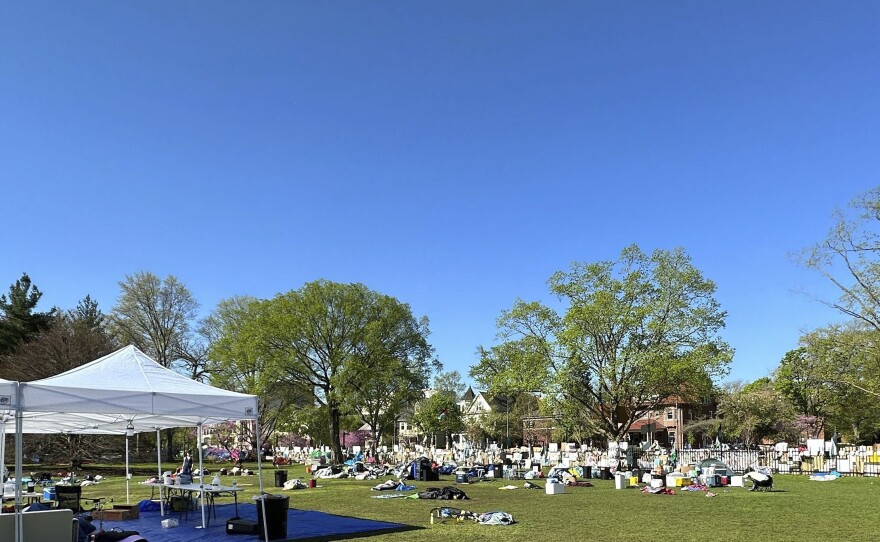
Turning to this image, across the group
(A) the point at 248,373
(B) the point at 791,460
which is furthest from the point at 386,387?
(B) the point at 791,460

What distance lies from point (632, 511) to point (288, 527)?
8.10m

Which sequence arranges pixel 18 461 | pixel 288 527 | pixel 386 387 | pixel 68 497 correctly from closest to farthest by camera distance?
1. pixel 18 461
2. pixel 288 527
3. pixel 68 497
4. pixel 386 387

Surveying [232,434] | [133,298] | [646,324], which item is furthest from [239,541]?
[232,434]

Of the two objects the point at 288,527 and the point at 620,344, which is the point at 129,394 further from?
the point at 620,344

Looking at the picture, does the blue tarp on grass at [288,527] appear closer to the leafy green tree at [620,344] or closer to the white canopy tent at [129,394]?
the white canopy tent at [129,394]

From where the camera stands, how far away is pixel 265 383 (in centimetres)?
4334

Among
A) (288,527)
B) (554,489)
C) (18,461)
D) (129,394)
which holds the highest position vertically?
(129,394)

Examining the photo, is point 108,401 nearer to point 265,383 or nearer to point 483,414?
point 265,383

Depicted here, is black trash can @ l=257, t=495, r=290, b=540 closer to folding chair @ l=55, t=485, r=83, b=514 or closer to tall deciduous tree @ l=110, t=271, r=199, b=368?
folding chair @ l=55, t=485, r=83, b=514

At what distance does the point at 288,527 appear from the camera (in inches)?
543

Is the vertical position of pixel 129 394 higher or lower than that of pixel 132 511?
higher

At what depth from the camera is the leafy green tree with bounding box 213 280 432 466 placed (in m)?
43.6

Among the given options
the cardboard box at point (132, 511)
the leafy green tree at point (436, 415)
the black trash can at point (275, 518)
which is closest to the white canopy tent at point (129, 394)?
the black trash can at point (275, 518)

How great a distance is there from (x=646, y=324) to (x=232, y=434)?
37.9m
